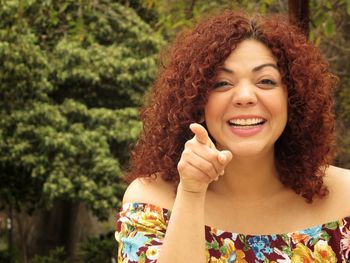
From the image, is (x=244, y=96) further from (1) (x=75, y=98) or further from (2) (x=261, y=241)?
(1) (x=75, y=98)

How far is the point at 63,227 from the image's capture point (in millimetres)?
15164

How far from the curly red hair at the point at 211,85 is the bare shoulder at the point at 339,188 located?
29 millimetres

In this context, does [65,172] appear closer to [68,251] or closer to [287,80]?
[68,251]

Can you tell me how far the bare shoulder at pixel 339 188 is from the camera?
2.54 meters

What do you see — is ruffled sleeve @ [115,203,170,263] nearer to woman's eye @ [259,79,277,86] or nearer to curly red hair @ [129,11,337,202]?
curly red hair @ [129,11,337,202]

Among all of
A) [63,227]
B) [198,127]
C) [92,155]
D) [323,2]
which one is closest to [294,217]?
[198,127]

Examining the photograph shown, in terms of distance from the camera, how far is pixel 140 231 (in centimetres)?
245

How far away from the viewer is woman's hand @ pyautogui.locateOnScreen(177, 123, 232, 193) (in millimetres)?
2074

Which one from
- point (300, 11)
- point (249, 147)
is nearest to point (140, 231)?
point (249, 147)

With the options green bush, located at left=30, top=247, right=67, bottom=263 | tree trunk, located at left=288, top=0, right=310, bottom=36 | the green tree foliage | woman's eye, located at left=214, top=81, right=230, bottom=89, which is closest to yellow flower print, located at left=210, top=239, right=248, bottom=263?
woman's eye, located at left=214, top=81, right=230, bottom=89

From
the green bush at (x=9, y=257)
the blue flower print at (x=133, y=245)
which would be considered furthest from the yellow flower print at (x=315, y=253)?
the green bush at (x=9, y=257)

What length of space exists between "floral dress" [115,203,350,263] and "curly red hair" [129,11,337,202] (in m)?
0.14

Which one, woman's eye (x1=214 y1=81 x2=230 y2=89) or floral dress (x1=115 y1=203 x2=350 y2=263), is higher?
woman's eye (x1=214 y1=81 x2=230 y2=89)

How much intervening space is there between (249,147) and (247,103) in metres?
0.13
